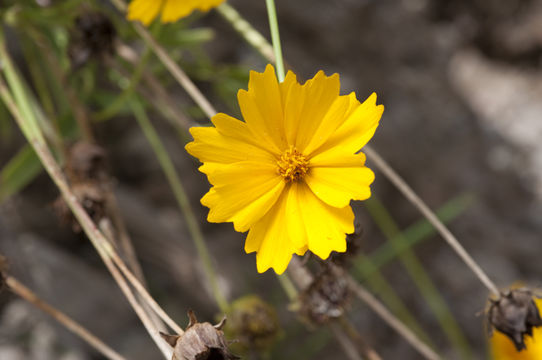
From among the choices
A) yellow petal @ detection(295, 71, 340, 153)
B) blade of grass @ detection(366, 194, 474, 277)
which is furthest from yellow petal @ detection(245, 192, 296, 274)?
blade of grass @ detection(366, 194, 474, 277)

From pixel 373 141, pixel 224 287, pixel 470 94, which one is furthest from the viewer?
pixel 470 94

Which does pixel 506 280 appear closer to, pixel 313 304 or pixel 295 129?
pixel 313 304

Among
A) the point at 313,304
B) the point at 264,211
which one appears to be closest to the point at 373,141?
the point at 313,304

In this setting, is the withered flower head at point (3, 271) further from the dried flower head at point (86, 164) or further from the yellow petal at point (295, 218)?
the yellow petal at point (295, 218)

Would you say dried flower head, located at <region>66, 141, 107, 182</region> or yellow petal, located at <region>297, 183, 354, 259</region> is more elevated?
dried flower head, located at <region>66, 141, 107, 182</region>

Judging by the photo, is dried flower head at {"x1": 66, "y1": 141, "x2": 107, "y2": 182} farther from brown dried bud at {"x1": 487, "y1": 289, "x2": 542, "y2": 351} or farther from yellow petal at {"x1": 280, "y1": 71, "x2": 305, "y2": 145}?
brown dried bud at {"x1": 487, "y1": 289, "x2": 542, "y2": 351}

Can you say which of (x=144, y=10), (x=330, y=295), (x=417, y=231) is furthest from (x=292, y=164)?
(x=417, y=231)
